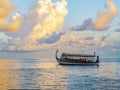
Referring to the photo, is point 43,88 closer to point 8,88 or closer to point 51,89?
point 51,89

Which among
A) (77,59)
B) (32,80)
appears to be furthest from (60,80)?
(77,59)

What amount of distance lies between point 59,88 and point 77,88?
2438mm

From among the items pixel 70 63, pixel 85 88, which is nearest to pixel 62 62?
pixel 70 63

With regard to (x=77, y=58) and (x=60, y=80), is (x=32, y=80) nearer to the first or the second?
(x=60, y=80)

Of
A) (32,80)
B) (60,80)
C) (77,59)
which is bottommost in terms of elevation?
(77,59)

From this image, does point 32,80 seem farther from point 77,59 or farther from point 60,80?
point 77,59

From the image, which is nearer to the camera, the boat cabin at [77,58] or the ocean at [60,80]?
the ocean at [60,80]

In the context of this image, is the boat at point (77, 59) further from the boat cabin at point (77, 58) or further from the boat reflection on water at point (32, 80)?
the boat reflection on water at point (32, 80)

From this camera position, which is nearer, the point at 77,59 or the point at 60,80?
the point at 60,80

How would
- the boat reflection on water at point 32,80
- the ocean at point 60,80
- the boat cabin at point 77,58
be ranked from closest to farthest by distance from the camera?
1. the ocean at point 60,80
2. the boat reflection on water at point 32,80
3. the boat cabin at point 77,58

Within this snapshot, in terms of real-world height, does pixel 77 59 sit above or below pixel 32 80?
below

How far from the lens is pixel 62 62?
4569 inches

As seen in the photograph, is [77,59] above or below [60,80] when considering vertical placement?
A: below

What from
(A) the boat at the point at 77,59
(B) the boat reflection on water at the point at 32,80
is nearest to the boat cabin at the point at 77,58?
(A) the boat at the point at 77,59
